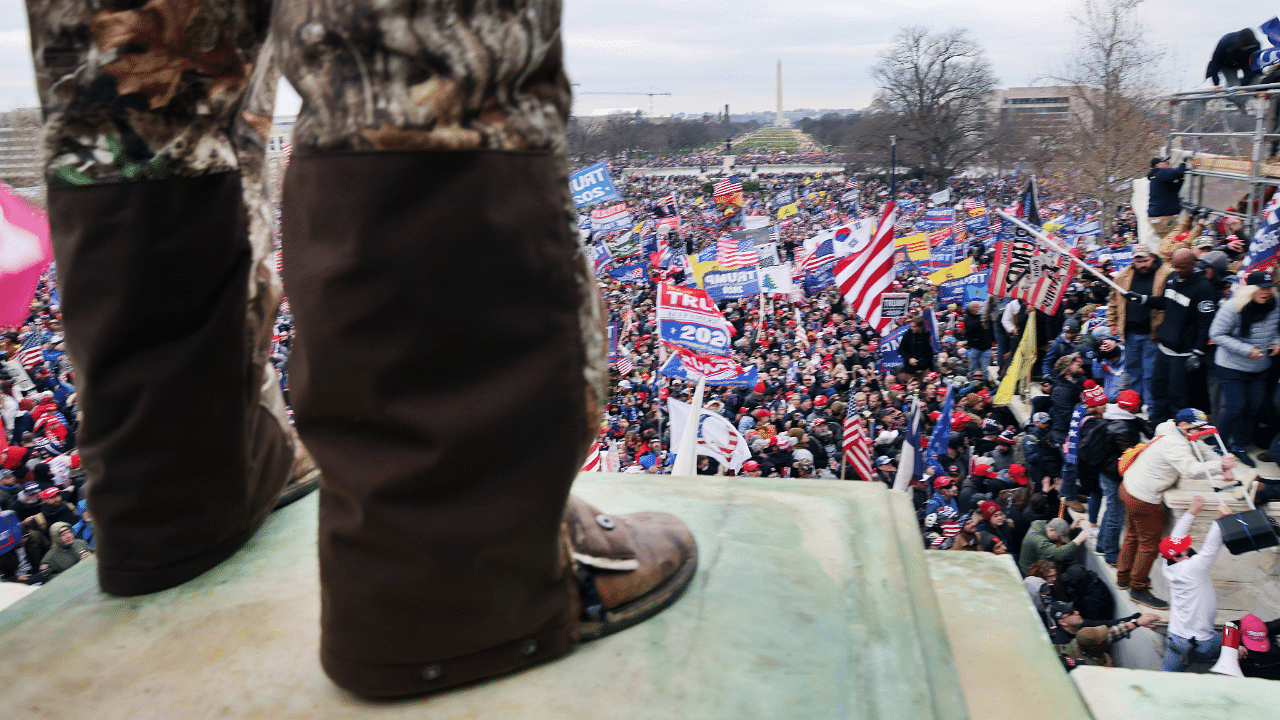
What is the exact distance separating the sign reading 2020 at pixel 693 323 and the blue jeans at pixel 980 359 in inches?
244

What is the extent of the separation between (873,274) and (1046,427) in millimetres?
2466

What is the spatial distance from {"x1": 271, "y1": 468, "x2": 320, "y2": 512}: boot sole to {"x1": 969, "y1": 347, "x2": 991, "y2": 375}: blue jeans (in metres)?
13.1

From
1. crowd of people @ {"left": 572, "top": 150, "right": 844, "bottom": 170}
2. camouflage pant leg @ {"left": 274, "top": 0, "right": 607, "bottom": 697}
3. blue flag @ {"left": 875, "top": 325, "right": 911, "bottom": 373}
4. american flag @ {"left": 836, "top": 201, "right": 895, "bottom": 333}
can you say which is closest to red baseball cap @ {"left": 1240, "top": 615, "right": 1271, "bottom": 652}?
camouflage pant leg @ {"left": 274, "top": 0, "right": 607, "bottom": 697}

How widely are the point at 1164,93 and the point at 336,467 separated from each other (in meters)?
37.0

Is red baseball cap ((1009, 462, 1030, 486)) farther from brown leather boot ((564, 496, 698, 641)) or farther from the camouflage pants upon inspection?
the camouflage pants

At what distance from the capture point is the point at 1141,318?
8.44 metres

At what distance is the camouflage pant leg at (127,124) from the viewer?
5.10 feet

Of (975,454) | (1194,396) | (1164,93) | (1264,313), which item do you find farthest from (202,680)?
(1164,93)

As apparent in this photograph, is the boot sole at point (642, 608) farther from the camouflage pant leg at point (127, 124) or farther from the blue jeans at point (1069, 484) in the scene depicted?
the blue jeans at point (1069, 484)

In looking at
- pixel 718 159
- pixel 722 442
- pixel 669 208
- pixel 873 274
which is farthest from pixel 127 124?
pixel 718 159

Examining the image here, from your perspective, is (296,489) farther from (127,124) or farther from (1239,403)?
(1239,403)

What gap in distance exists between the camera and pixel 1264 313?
679cm

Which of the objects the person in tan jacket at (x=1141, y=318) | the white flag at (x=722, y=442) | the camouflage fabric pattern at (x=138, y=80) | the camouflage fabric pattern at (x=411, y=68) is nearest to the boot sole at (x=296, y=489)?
the camouflage fabric pattern at (x=138, y=80)

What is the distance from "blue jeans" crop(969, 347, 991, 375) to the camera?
14.0 meters
